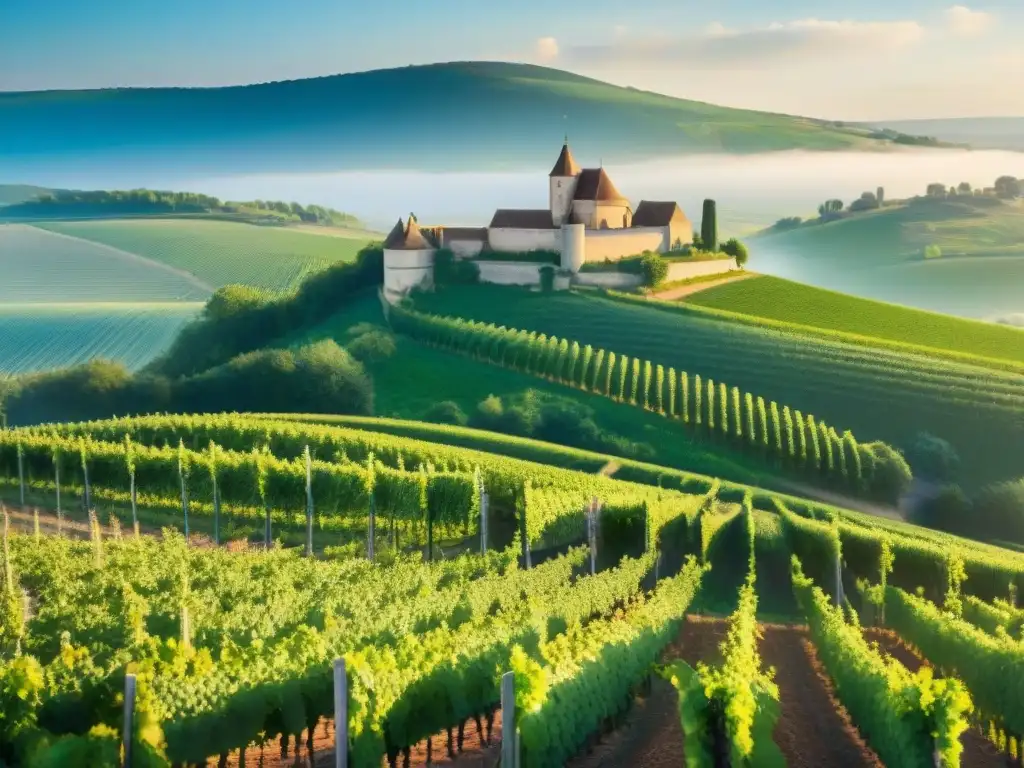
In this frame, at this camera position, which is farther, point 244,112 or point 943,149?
point 244,112

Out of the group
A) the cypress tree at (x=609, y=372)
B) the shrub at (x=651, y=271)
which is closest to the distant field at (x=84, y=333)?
the shrub at (x=651, y=271)

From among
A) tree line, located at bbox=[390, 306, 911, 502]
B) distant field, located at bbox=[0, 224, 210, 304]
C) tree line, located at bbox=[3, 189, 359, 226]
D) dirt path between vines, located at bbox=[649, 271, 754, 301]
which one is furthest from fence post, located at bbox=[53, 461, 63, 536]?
tree line, located at bbox=[3, 189, 359, 226]

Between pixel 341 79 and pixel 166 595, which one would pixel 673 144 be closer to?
pixel 341 79

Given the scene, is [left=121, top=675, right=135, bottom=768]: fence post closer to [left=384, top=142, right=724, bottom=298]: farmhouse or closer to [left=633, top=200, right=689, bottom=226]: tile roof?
[left=384, top=142, right=724, bottom=298]: farmhouse

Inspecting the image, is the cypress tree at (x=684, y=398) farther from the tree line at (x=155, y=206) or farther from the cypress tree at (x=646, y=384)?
the tree line at (x=155, y=206)

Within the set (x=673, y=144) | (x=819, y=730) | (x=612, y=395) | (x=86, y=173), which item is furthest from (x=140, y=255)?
(x=819, y=730)

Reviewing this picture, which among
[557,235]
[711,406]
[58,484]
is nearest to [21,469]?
[58,484]

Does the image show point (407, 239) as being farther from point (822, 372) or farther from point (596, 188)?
point (822, 372)
